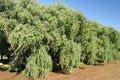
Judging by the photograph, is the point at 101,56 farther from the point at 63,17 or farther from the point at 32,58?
the point at 32,58

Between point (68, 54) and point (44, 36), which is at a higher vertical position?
point (44, 36)

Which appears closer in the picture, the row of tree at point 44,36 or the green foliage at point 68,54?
the row of tree at point 44,36

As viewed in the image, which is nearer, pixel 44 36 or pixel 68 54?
pixel 44 36

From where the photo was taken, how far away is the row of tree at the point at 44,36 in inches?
1201

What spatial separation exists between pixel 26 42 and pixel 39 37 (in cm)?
173

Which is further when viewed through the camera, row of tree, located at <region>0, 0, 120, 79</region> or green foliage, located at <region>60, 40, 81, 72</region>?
green foliage, located at <region>60, 40, 81, 72</region>

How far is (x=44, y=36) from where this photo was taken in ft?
104

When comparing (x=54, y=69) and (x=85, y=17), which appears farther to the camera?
(x=85, y=17)

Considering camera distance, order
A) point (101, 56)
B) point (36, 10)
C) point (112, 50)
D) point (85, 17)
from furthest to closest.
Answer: point (112, 50) → point (101, 56) → point (85, 17) → point (36, 10)

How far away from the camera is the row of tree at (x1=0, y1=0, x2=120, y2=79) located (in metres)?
30.5

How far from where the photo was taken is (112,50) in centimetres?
5472

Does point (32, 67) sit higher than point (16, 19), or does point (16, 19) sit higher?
point (16, 19)

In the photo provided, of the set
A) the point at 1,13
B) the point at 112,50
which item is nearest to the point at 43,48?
the point at 1,13

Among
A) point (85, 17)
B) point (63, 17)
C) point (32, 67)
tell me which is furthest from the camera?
point (85, 17)
